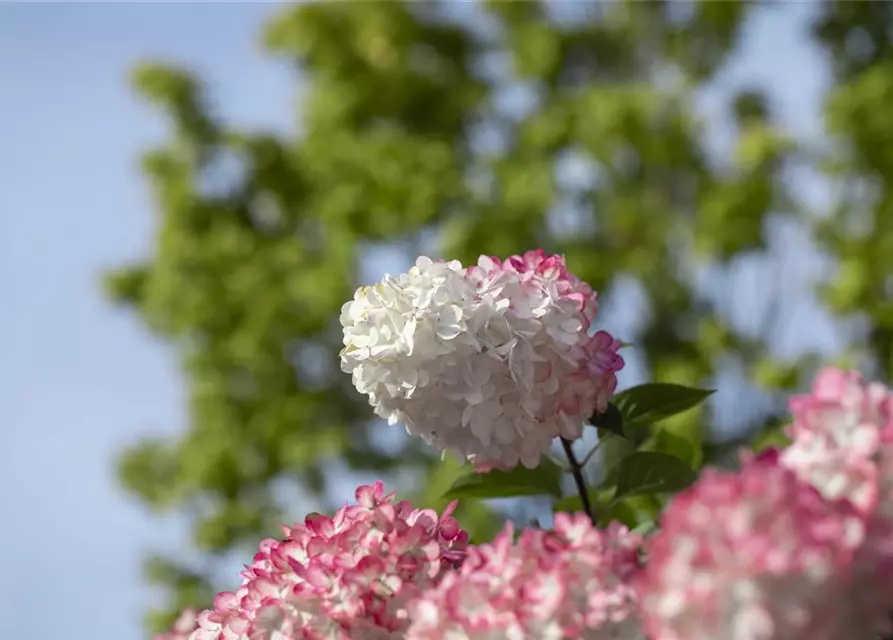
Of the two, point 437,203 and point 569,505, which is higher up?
point 437,203

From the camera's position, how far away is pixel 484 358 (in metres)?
1.15

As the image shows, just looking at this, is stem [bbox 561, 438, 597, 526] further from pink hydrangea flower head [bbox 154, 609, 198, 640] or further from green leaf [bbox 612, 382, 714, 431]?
pink hydrangea flower head [bbox 154, 609, 198, 640]

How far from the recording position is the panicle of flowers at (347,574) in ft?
3.37

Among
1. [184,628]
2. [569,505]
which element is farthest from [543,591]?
[184,628]

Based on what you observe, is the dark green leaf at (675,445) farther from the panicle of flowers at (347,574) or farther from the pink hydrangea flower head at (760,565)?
the pink hydrangea flower head at (760,565)

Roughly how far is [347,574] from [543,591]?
0.24m

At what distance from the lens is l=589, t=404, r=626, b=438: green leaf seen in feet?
4.08

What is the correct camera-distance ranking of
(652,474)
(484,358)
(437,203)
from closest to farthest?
(484,358), (652,474), (437,203)

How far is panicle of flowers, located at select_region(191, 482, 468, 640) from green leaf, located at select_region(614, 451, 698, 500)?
239mm

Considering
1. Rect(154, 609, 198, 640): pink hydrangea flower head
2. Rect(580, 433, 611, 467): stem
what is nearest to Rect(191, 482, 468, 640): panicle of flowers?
Rect(580, 433, 611, 467): stem

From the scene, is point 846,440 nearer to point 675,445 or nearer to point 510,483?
point 510,483

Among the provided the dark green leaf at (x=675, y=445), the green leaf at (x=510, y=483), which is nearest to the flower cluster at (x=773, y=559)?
the green leaf at (x=510, y=483)

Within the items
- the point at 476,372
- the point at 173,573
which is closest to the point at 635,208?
the point at 173,573

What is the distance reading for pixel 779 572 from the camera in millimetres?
716
